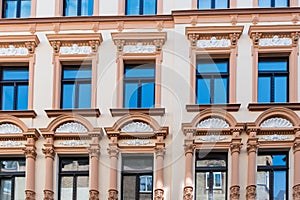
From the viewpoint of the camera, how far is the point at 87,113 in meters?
32.6

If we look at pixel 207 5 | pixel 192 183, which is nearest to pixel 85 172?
pixel 192 183

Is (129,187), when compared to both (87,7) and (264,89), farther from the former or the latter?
(87,7)

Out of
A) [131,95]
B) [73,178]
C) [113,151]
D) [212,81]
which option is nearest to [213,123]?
[212,81]

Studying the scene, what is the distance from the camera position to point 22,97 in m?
33.4

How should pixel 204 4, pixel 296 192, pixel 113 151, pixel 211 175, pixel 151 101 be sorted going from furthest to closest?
pixel 204 4, pixel 151 101, pixel 113 151, pixel 211 175, pixel 296 192

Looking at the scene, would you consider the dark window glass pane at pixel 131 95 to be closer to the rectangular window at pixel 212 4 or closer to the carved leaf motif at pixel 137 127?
the carved leaf motif at pixel 137 127

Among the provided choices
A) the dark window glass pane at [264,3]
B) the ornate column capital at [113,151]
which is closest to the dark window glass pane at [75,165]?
the ornate column capital at [113,151]

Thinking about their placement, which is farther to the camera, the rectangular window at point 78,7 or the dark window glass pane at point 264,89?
the rectangular window at point 78,7

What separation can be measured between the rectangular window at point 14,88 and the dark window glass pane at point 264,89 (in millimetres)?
7914

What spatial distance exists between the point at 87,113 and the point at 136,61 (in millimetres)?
2480

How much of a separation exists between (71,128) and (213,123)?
4.73m

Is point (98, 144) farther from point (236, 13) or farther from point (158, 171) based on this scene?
point (236, 13)

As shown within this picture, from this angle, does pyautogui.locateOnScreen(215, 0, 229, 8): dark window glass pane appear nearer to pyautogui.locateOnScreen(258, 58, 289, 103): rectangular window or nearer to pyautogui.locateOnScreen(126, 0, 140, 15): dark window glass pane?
pyautogui.locateOnScreen(258, 58, 289, 103): rectangular window

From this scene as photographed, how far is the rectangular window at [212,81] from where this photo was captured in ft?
107
